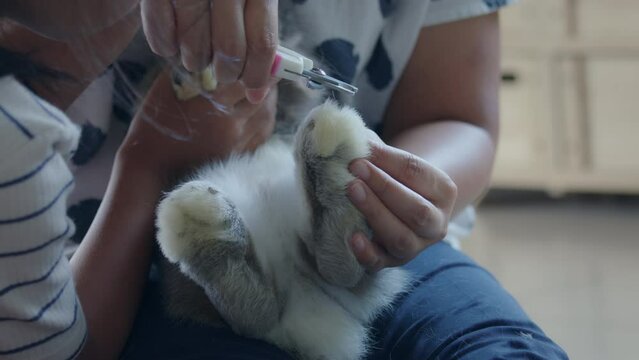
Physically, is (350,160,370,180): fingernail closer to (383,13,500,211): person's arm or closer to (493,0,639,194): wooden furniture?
(383,13,500,211): person's arm

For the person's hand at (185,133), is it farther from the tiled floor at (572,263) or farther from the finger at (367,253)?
the tiled floor at (572,263)

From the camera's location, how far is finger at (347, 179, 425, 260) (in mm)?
541

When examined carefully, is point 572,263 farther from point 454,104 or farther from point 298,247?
point 298,247

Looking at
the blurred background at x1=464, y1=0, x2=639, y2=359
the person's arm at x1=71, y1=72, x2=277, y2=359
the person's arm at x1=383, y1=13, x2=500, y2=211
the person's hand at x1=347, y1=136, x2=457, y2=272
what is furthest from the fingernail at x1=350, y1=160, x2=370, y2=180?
the blurred background at x1=464, y1=0, x2=639, y2=359

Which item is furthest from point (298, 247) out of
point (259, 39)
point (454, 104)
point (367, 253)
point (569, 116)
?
point (569, 116)

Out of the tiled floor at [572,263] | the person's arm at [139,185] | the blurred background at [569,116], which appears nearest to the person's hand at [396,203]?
the person's arm at [139,185]

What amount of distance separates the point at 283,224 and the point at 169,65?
141 millimetres

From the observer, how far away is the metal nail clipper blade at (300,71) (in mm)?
509

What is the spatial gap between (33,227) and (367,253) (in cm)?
22

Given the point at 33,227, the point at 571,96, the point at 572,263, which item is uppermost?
the point at 33,227

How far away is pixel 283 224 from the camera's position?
1.93 feet

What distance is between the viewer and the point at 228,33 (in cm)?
46

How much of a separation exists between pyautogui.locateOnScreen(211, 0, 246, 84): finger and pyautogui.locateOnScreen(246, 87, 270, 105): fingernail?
0.18 feet

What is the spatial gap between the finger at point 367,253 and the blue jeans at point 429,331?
0.08 meters
